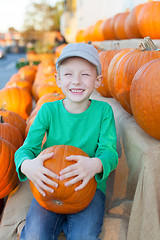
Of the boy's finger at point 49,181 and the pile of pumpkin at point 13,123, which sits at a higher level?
the boy's finger at point 49,181

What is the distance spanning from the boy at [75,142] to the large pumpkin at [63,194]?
0.04m

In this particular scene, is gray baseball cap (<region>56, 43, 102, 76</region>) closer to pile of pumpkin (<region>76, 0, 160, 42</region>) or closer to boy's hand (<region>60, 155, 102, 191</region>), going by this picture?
boy's hand (<region>60, 155, 102, 191</region>)

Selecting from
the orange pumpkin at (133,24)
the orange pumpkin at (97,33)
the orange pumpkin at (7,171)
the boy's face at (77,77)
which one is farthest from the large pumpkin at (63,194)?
the orange pumpkin at (97,33)

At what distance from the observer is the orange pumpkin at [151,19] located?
2.70 m

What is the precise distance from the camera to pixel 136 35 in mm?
3355

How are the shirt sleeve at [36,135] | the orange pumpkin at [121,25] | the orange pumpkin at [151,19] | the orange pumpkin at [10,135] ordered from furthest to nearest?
the orange pumpkin at [121,25], the orange pumpkin at [151,19], the orange pumpkin at [10,135], the shirt sleeve at [36,135]

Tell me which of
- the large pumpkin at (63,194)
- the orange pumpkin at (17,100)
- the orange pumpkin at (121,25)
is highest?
the orange pumpkin at (121,25)

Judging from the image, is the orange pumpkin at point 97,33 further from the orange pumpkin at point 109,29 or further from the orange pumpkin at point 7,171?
the orange pumpkin at point 7,171

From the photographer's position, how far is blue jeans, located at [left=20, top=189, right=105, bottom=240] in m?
1.27

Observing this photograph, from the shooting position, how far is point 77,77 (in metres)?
1.38

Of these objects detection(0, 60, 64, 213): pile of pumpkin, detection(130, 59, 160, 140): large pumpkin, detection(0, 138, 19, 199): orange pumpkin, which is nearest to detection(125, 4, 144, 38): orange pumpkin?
detection(0, 60, 64, 213): pile of pumpkin

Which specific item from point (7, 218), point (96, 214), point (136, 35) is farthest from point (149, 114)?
point (136, 35)

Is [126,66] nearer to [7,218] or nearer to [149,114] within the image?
[149,114]

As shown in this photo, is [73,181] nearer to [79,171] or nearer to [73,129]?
[79,171]
